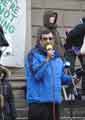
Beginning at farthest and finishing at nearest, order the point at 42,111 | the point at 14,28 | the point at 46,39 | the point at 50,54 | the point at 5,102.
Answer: the point at 14,28
the point at 5,102
the point at 46,39
the point at 42,111
the point at 50,54

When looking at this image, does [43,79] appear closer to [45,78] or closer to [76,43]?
[45,78]

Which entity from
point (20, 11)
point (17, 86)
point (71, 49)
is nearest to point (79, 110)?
point (71, 49)

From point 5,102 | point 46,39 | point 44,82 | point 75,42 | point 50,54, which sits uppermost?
point 46,39

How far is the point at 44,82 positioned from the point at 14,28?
572cm

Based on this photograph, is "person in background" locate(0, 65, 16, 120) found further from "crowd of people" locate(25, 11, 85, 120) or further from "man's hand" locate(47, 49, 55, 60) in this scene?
"man's hand" locate(47, 49, 55, 60)

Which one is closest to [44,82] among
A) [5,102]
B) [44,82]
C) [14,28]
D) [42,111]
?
A: [44,82]

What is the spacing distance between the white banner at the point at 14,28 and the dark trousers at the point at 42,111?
217 inches

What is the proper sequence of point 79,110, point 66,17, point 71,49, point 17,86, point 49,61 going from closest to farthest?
point 49,61 → point 79,110 → point 71,49 → point 17,86 → point 66,17

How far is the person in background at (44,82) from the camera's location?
24.5 ft

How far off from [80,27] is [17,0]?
2.53m

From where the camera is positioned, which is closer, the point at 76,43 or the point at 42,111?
the point at 42,111

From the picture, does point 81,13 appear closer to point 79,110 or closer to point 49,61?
point 79,110

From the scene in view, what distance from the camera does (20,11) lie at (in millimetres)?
13281

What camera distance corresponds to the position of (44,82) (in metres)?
7.54
